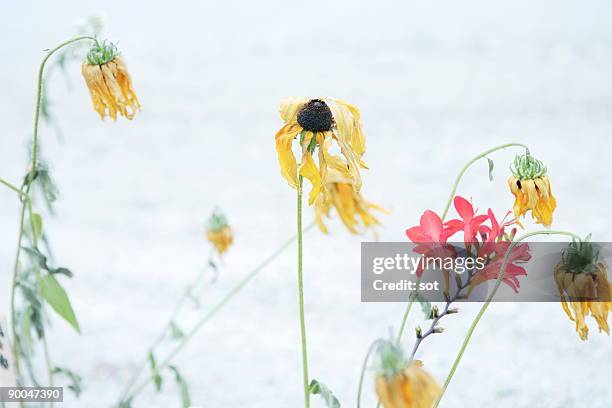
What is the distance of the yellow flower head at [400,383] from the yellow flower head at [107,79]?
21cm

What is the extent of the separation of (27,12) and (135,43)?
405mm

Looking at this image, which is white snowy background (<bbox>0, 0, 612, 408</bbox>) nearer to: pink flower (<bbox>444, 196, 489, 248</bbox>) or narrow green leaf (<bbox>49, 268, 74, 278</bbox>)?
narrow green leaf (<bbox>49, 268, 74, 278</bbox>)

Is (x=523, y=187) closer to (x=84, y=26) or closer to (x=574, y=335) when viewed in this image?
(x=84, y=26)

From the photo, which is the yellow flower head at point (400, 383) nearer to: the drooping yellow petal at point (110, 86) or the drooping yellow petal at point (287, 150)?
the drooping yellow petal at point (287, 150)

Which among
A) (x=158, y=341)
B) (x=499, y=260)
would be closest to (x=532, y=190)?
(x=499, y=260)

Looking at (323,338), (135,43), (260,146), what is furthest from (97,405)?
(135,43)

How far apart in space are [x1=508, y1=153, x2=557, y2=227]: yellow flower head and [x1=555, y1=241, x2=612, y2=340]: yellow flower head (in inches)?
1.1

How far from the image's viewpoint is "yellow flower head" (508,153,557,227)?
15.6 inches

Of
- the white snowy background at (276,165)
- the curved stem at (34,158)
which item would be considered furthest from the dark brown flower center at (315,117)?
the white snowy background at (276,165)

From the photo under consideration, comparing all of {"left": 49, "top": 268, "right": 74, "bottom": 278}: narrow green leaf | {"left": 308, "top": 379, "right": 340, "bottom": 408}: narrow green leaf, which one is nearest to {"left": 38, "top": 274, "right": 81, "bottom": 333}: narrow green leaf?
{"left": 49, "top": 268, "right": 74, "bottom": 278}: narrow green leaf

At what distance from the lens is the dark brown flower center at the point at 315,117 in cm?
37

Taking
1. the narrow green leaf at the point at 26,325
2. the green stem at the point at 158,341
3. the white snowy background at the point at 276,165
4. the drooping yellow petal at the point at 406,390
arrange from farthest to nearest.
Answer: the white snowy background at the point at 276,165 < the green stem at the point at 158,341 < the narrow green leaf at the point at 26,325 < the drooping yellow petal at the point at 406,390

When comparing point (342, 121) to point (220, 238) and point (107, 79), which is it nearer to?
point (107, 79)

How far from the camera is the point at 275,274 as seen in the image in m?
1.18
